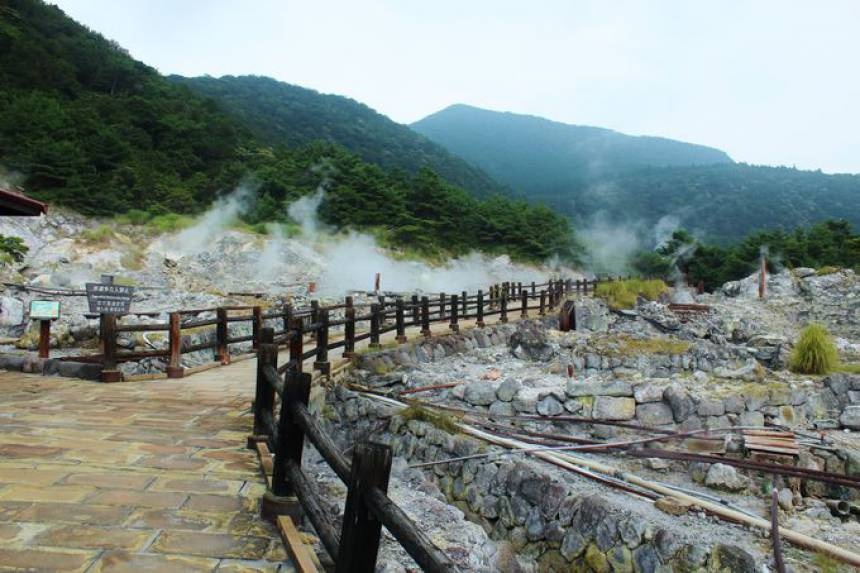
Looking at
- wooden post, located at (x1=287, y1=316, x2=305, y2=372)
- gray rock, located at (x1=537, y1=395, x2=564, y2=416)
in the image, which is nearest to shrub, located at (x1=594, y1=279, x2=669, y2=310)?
gray rock, located at (x1=537, y1=395, x2=564, y2=416)

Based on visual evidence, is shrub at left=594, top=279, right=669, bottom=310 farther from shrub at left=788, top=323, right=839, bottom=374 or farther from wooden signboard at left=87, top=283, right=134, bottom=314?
wooden signboard at left=87, top=283, right=134, bottom=314

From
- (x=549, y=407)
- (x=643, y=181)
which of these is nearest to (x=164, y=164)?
(x=549, y=407)

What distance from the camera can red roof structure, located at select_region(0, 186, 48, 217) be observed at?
7.02 m

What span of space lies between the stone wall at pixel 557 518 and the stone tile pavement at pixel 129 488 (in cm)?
292

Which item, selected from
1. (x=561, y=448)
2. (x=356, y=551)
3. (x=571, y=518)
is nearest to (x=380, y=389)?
(x=561, y=448)

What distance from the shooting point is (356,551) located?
6.68 feet

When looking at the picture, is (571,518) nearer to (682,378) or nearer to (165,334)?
(682,378)

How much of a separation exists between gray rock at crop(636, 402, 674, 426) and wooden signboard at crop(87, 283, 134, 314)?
809 cm

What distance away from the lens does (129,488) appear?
11.4ft

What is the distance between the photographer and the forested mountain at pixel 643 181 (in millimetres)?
87500

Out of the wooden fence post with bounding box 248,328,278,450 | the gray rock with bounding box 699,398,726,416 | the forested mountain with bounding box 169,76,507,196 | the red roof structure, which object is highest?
the forested mountain with bounding box 169,76,507,196

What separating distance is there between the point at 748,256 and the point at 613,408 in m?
36.6

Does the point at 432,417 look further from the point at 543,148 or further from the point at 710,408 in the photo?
the point at 543,148

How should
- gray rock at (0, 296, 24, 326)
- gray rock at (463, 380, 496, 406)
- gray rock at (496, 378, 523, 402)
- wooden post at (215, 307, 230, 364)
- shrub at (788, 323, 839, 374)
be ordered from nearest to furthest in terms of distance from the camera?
gray rock at (496, 378, 523, 402) → gray rock at (463, 380, 496, 406) → wooden post at (215, 307, 230, 364) → shrub at (788, 323, 839, 374) → gray rock at (0, 296, 24, 326)
